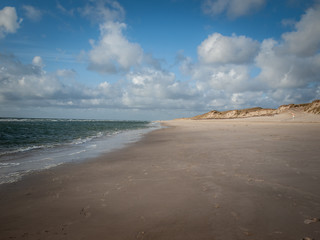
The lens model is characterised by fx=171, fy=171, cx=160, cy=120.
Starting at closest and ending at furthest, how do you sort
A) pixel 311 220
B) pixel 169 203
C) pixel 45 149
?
pixel 311 220 < pixel 169 203 < pixel 45 149

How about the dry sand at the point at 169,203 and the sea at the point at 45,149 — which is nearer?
the dry sand at the point at 169,203

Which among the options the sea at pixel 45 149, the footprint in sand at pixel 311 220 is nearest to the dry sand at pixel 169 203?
the footprint in sand at pixel 311 220

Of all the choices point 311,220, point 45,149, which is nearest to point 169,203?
point 311,220

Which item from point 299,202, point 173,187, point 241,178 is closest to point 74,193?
point 173,187

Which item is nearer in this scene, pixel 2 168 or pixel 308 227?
pixel 308 227

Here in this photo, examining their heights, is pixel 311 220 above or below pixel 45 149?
above

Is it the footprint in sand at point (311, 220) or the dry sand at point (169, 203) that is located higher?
the footprint in sand at point (311, 220)

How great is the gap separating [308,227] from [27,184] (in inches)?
259

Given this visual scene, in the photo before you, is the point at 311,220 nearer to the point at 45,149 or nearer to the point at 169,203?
the point at 169,203

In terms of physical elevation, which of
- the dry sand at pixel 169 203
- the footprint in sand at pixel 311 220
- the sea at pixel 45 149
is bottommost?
the sea at pixel 45 149

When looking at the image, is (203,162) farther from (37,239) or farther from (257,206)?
(37,239)

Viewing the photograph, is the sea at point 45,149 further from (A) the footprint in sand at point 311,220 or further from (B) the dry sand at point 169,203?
(A) the footprint in sand at point 311,220

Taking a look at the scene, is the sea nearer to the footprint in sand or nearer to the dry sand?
the dry sand

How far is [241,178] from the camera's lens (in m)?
4.80
